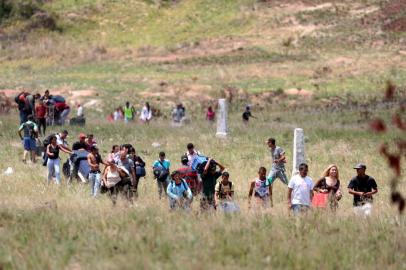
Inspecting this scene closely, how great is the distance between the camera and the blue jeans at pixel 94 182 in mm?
16853

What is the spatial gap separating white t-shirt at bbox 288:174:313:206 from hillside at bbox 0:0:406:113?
3030 cm

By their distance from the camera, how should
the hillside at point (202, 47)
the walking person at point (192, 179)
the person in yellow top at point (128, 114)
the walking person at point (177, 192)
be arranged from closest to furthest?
1. the walking person at point (177, 192)
2. the walking person at point (192, 179)
3. the person in yellow top at point (128, 114)
4. the hillside at point (202, 47)

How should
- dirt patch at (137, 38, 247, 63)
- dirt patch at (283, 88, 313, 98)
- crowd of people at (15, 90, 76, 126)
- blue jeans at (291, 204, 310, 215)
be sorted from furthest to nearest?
dirt patch at (137, 38, 247, 63) → dirt patch at (283, 88, 313, 98) → crowd of people at (15, 90, 76, 126) → blue jeans at (291, 204, 310, 215)

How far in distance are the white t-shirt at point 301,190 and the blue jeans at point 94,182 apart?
3.85 meters

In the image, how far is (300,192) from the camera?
47.9 feet

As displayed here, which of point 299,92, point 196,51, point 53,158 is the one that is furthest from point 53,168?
point 196,51

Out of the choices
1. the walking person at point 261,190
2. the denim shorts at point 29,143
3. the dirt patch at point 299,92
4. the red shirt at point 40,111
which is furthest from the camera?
the dirt patch at point 299,92

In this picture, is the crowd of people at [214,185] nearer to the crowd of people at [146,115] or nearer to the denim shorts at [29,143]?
the denim shorts at [29,143]

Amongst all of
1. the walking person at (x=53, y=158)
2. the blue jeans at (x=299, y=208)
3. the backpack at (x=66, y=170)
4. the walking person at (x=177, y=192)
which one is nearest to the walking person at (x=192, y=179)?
the walking person at (x=177, y=192)

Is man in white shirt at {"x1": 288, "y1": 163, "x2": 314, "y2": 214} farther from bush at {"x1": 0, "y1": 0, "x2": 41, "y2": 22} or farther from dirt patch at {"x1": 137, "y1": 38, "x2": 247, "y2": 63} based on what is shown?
bush at {"x1": 0, "y1": 0, "x2": 41, "y2": 22}

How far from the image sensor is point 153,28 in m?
63.4

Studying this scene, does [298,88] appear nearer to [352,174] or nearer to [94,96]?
[94,96]

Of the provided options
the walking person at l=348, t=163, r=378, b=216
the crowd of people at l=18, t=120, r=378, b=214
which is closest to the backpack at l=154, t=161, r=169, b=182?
the crowd of people at l=18, t=120, r=378, b=214

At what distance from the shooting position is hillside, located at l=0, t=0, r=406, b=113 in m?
47.9
